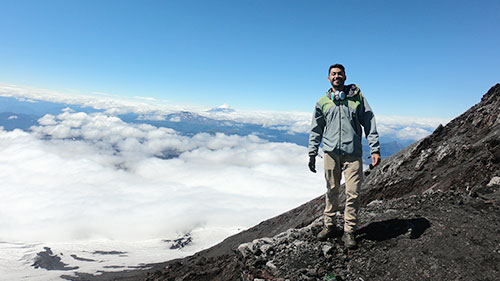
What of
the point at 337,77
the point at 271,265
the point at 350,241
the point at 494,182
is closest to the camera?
the point at 350,241

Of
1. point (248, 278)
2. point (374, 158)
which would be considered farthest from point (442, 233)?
point (248, 278)

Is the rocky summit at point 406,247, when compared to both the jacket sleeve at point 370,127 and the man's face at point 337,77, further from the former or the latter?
the man's face at point 337,77

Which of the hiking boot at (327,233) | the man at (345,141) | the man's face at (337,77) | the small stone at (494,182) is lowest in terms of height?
the hiking boot at (327,233)

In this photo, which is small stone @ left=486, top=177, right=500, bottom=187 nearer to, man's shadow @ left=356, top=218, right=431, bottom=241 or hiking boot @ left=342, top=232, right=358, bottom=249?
man's shadow @ left=356, top=218, right=431, bottom=241

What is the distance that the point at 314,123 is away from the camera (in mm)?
8305

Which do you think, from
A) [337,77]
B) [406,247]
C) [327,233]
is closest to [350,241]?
[327,233]

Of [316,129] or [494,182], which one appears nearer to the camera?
[316,129]

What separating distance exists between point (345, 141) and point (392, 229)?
3638 mm

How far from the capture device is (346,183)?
7504mm

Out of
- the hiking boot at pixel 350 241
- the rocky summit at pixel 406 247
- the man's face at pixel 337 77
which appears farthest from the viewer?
the man's face at pixel 337 77

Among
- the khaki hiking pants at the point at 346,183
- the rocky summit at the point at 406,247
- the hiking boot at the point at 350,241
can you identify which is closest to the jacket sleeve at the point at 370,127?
the khaki hiking pants at the point at 346,183

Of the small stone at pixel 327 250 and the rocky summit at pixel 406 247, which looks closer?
the rocky summit at pixel 406 247

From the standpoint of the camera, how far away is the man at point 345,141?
24.2 feet

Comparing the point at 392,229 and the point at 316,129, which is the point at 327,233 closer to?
the point at 392,229
